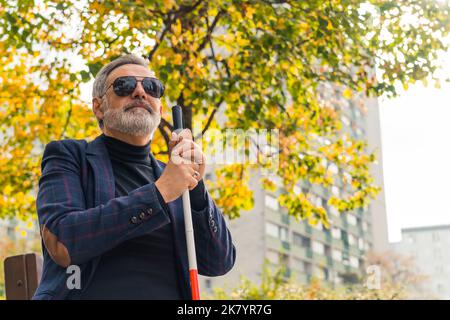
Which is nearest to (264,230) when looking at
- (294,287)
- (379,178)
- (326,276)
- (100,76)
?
(326,276)

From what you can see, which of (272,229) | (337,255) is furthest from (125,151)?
(337,255)

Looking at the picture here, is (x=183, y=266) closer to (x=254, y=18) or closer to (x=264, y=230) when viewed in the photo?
(x=254, y=18)

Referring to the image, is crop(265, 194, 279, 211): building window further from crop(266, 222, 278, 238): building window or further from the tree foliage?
the tree foliage

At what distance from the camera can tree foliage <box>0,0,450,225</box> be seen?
10.5m

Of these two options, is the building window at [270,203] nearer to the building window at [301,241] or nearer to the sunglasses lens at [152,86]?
the building window at [301,241]

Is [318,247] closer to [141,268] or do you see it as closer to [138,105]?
[138,105]

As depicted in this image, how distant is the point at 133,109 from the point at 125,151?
0.60 ft

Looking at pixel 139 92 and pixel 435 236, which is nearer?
pixel 139 92

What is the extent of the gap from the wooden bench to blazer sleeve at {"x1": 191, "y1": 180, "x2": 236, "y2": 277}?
284 cm

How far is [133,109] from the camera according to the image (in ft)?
11.2

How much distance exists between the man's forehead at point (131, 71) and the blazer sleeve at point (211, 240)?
59cm

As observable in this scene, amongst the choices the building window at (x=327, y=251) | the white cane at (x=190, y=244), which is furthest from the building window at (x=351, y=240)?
the white cane at (x=190, y=244)

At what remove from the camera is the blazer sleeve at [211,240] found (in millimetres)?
3273
